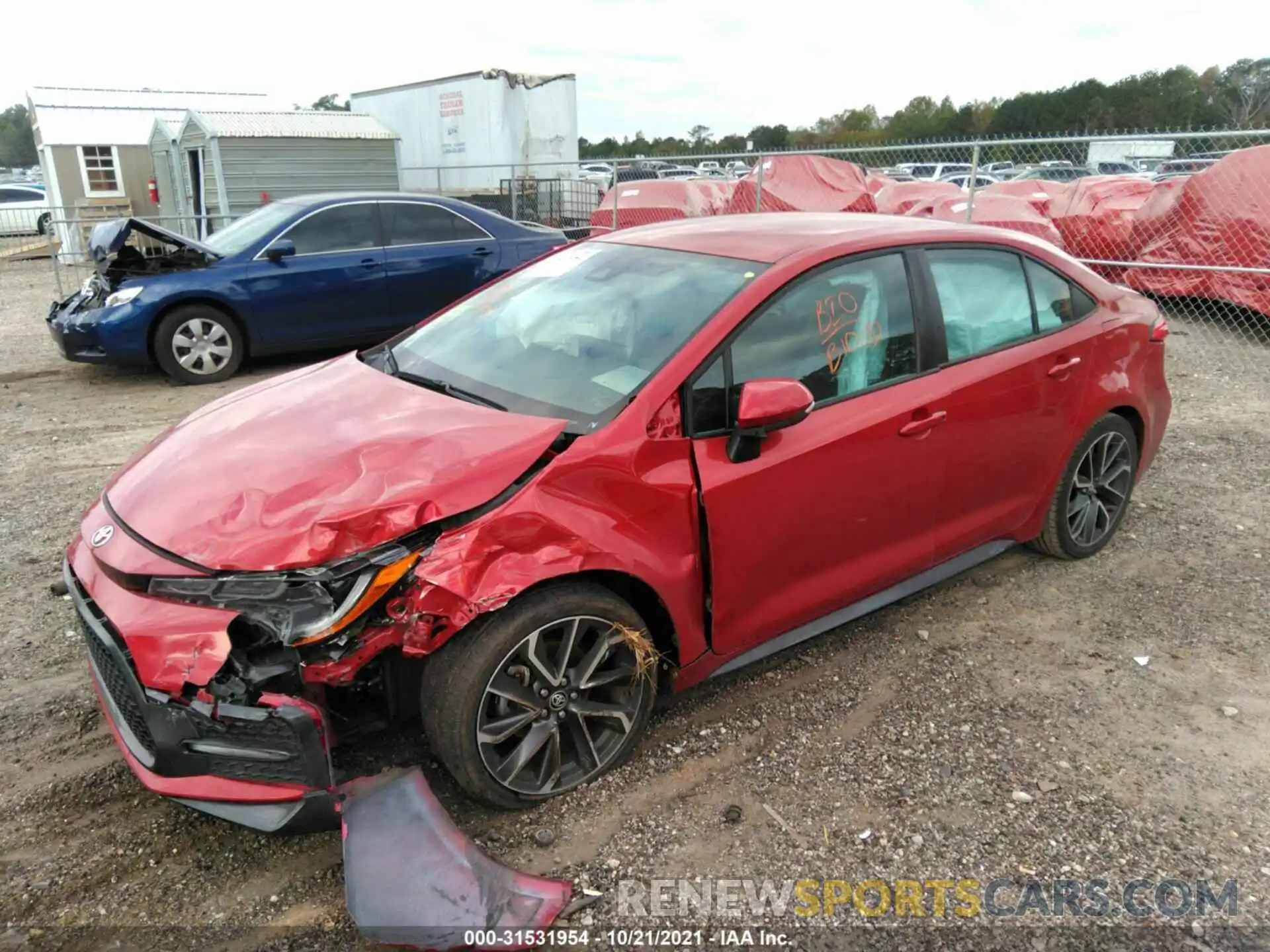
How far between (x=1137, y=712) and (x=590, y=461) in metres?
2.26

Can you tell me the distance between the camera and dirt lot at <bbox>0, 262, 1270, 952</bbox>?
2416 mm

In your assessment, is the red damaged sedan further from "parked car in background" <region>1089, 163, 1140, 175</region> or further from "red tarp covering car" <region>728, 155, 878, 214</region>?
"parked car in background" <region>1089, 163, 1140, 175</region>

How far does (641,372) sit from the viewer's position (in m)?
2.92

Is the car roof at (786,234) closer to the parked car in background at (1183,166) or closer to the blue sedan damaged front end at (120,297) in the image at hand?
the blue sedan damaged front end at (120,297)

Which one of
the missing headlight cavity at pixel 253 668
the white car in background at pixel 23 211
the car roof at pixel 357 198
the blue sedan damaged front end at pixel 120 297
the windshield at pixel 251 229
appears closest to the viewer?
the missing headlight cavity at pixel 253 668

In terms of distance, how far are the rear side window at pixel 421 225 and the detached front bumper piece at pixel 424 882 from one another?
22.5 feet

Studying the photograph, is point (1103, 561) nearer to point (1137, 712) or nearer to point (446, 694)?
point (1137, 712)

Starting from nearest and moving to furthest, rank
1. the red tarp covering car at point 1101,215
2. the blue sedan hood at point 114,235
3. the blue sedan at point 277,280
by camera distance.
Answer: the blue sedan hood at point 114,235 < the blue sedan at point 277,280 < the red tarp covering car at point 1101,215

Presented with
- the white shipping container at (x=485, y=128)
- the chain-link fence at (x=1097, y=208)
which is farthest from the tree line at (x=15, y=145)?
the chain-link fence at (x=1097, y=208)

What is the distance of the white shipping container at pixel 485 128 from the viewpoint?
18.7m

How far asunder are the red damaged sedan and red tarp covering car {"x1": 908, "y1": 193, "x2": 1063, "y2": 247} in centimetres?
735

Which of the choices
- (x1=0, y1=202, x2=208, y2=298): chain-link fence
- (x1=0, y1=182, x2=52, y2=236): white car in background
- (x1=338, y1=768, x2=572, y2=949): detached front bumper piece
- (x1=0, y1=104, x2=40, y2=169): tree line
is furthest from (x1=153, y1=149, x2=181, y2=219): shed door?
(x1=0, y1=104, x2=40, y2=169): tree line

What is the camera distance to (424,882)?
2283 mm

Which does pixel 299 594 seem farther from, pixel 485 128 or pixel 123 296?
pixel 485 128
